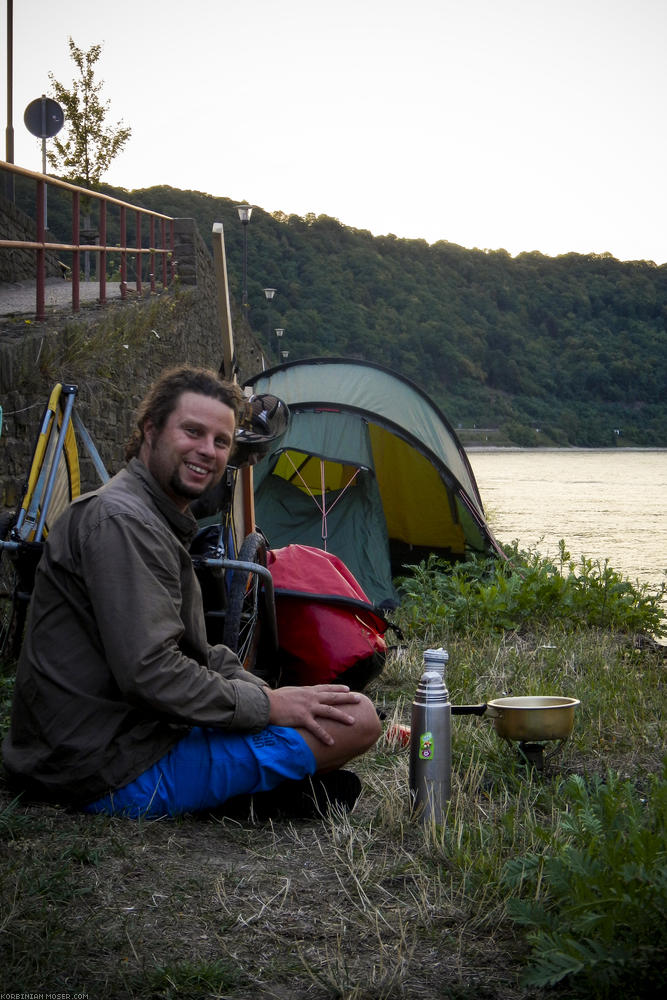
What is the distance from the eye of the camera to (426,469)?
26.0ft

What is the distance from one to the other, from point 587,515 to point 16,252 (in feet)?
26.0

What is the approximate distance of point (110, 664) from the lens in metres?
2.44

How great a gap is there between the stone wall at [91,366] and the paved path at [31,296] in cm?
29

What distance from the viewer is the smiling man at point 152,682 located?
8.00 ft

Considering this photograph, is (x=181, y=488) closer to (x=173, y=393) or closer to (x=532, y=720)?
(x=173, y=393)

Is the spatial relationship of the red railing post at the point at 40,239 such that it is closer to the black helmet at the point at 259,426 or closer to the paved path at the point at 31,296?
the paved path at the point at 31,296

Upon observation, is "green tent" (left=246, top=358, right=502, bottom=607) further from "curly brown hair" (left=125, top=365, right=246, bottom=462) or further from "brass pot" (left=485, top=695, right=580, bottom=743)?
"curly brown hair" (left=125, top=365, right=246, bottom=462)

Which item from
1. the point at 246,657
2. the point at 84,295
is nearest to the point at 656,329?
the point at 84,295

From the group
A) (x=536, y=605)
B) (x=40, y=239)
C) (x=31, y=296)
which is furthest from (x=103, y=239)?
(x=536, y=605)

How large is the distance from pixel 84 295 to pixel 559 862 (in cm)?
1013

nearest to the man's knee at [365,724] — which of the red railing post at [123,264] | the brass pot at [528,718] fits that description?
the brass pot at [528,718]

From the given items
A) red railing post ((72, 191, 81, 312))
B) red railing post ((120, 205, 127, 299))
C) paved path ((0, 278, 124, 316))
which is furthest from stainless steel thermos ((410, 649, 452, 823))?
red railing post ((120, 205, 127, 299))

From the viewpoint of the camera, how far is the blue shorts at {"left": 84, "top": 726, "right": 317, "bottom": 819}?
2.65 m

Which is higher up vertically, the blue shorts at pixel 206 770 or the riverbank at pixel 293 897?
the blue shorts at pixel 206 770
